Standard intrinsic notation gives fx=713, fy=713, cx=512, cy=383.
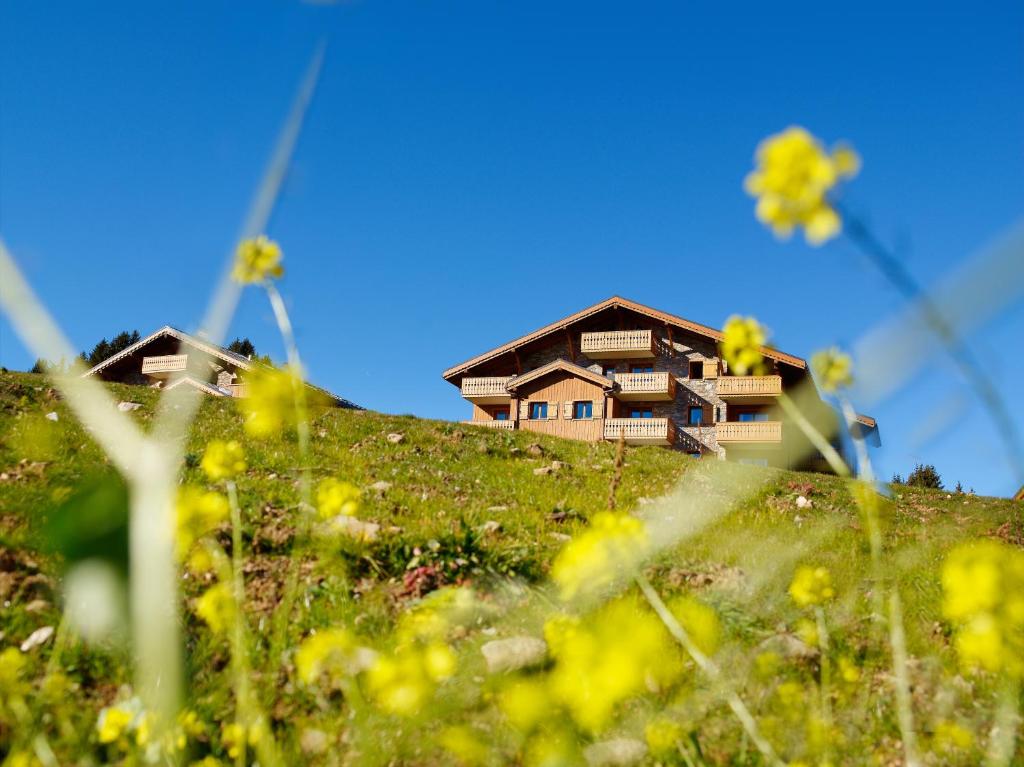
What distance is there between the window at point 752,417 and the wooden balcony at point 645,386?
12.8 feet

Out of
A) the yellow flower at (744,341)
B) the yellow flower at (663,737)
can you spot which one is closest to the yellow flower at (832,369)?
the yellow flower at (744,341)

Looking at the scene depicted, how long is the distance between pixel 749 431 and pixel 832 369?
36422mm

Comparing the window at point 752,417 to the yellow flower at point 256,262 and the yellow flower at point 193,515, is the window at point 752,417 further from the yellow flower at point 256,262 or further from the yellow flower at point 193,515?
the yellow flower at point 256,262

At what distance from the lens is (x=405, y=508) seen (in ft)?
26.8

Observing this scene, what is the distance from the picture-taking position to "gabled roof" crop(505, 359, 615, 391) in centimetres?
3922

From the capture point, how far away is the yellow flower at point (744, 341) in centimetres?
242

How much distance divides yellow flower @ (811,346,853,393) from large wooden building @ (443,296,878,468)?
3441 centimetres

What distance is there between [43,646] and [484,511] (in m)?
4.65

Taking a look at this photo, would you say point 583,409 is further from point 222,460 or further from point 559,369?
point 222,460

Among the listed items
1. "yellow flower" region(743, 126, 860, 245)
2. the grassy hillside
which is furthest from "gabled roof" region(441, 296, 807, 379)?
"yellow flower" region(743, 126, 860, 245)

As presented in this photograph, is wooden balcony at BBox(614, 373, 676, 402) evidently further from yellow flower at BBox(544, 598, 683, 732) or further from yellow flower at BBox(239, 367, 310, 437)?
yellow flower at BBox(544, 598, 683, 732)

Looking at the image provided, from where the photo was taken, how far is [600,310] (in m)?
40.5

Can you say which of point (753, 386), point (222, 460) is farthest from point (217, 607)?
point (753, 386)

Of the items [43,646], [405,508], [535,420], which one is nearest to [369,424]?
[405,508]
